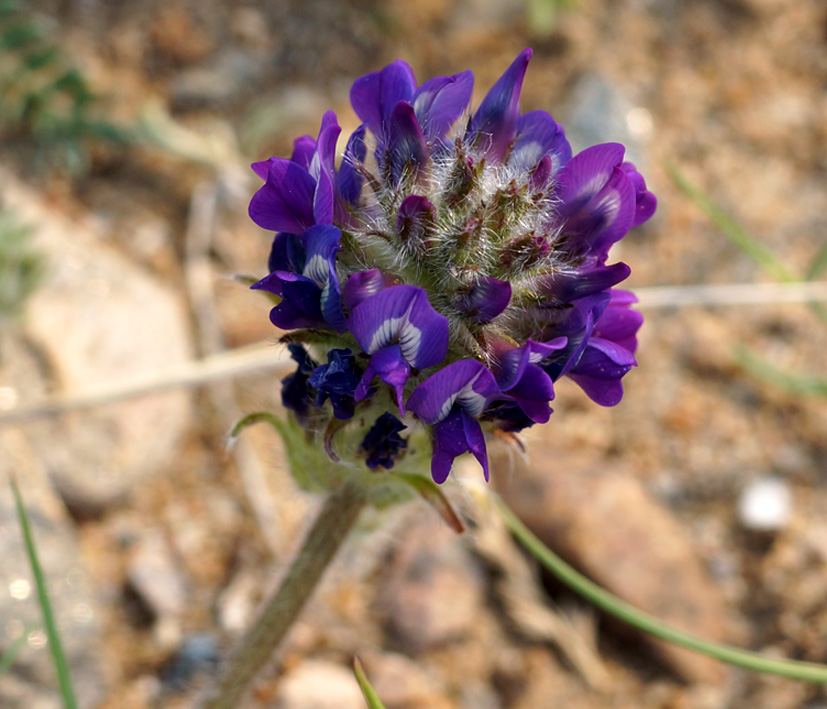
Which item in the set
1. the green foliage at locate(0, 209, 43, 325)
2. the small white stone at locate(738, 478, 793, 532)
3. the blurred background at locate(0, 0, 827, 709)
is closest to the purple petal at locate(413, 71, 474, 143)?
the blurred background at locate(0, 0, 827, 709)

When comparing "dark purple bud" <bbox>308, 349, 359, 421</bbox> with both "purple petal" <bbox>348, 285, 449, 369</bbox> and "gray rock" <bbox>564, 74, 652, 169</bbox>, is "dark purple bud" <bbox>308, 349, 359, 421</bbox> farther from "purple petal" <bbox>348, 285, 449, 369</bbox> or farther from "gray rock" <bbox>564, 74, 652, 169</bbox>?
"gray rock" <bbox>564, 74, 652, 169</bbox>

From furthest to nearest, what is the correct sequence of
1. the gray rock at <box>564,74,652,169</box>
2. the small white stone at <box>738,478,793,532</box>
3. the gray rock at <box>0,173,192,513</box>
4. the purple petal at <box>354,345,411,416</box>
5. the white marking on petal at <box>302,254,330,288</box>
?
the gray rock at <box>564,74,652,169</box>, the small white stone at <box>738,478,793,532</box>, the gray rock at <box>0,173,192,513</box>, the white marking on petal at <box>302,254,330,288</box>, the purple petal at <box>354,345,411,416</box>

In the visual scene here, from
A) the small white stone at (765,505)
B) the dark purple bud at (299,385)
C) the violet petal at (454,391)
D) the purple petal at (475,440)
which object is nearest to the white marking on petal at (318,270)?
the dark purple bud at (299,385)

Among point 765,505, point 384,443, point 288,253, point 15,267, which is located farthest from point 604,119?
point 384,443

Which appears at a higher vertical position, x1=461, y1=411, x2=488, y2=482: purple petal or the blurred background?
the blurred background

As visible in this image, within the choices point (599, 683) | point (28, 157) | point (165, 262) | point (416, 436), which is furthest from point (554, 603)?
point (28, 157)

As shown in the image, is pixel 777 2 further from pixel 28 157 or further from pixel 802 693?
pixel 28 157

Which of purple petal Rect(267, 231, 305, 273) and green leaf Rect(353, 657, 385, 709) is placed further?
purple petal Rect(267, 231, 305, 273)

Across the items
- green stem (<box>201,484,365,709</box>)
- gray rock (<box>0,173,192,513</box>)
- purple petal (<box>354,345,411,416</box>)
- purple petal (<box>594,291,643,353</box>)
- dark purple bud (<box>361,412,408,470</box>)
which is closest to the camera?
purple petal (<box>354,345,411,416</box>)

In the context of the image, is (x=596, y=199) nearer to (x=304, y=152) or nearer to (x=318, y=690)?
(x=304, y=152)
